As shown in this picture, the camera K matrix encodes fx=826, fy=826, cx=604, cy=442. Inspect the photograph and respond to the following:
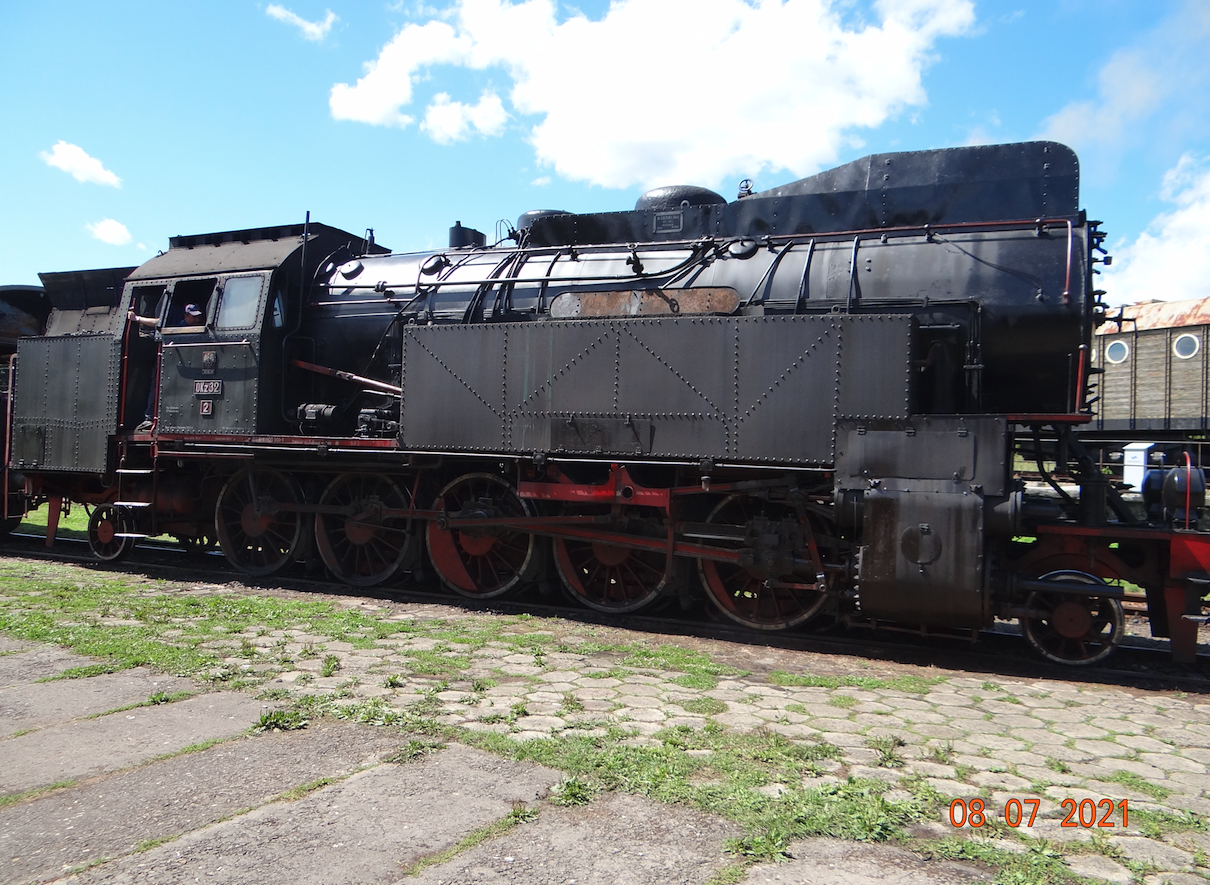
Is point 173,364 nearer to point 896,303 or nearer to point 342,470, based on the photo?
point 342,470

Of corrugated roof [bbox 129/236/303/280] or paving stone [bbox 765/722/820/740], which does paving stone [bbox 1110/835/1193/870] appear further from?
corrugated roof [bbox 129/236/303/280]

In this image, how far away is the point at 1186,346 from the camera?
1503 centimetres

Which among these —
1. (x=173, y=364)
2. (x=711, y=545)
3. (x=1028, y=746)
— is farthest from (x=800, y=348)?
(x=173, y=364)

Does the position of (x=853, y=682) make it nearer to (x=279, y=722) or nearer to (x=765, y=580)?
(x=765, y=580)

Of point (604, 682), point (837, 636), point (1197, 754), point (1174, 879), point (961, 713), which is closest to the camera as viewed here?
point (1174, 879)

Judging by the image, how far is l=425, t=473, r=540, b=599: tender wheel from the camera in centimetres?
762

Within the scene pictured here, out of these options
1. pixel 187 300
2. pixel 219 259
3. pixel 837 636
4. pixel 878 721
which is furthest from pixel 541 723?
pixel 187 300

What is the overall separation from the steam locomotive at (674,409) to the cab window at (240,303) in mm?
32

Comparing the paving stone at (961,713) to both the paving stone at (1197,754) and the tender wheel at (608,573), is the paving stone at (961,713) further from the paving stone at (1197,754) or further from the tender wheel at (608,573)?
the tender wheel at (608,573)

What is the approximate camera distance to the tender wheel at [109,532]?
30.9 feet

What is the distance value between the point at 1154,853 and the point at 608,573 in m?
4.97

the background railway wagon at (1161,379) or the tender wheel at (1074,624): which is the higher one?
the background railway wagon at (1161,379)

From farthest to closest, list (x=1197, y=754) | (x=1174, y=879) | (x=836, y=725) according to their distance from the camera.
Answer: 1. (x=836, y=725)
2. (x=1197, y=754)
3. (x=1174, y=879)

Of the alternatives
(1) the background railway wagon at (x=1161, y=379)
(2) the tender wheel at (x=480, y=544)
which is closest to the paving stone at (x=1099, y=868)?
(2) the tender wheel at (x=480, y=544)
